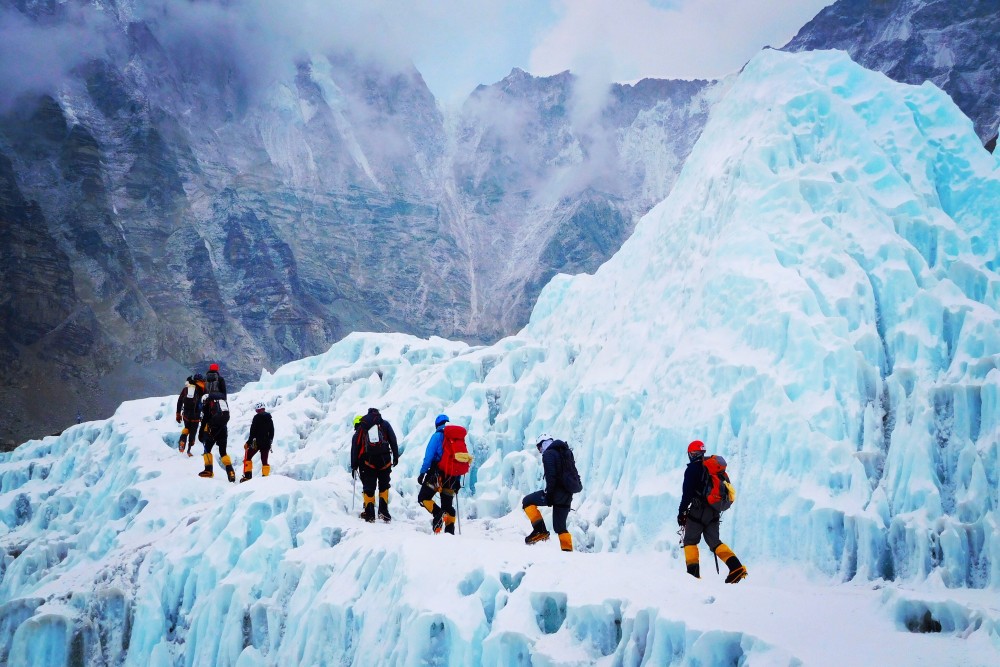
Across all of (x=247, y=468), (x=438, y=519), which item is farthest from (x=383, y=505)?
(x=247, y=468)

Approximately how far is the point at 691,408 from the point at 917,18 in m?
110

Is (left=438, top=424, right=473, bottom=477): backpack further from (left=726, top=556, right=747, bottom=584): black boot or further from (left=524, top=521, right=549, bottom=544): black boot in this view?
(left=726, top=556, right=747, bottom=584): black boot

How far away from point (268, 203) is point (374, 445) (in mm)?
119816

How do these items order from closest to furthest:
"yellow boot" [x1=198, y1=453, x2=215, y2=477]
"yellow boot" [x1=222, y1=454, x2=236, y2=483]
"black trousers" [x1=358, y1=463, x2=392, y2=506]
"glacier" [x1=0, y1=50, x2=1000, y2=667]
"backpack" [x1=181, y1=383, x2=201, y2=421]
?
"glacier" [x1=0, y1=50, x2=1000, y2=667] < "black trousers" [x1=358, y1=463, x2=392, y2=506] < "yellow boot" [x1=222, y1=454, x2=236, y2=483] < "yellow boot" [x1=198, y1=453, x2=215, y2=477] < "backpack" [x1=181, y1=383, x2=201, y2=421]

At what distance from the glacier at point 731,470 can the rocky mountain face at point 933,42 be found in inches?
3097

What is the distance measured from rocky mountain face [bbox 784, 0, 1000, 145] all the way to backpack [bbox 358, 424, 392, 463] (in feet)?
301

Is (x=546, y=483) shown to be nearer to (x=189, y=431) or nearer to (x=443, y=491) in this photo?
(x=443, y=491)

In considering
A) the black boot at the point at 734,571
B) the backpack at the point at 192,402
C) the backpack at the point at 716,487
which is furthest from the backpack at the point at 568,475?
the backpack at the point at 192,402

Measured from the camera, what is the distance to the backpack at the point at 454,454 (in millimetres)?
11609

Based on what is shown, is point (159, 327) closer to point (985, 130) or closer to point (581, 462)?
point (581, 462)

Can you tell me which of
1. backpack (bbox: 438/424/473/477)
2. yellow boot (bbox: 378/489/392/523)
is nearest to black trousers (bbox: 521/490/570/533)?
backpack (bbox: 438/424/473/477)

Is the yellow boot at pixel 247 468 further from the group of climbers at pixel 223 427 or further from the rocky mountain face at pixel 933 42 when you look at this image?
the rocky mountain face at pixel 933 42

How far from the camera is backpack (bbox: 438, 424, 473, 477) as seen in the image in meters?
11.6

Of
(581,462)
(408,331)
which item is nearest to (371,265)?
(408,331)
